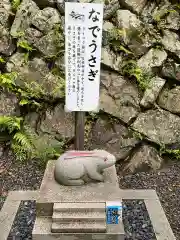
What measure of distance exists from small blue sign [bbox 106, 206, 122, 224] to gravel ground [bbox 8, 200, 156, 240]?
0.66 metres

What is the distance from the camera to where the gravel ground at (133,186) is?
4.15 meters

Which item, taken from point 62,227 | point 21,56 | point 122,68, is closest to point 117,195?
point 62,227

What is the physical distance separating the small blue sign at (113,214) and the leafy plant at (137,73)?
11.3ft

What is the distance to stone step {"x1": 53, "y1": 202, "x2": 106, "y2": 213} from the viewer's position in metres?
3.22

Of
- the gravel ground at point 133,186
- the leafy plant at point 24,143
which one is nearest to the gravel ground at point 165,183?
the gravel ground at point 133,186

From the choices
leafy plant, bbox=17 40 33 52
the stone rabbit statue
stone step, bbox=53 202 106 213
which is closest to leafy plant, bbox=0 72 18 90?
leafy plant, bbox=17 40 33 52

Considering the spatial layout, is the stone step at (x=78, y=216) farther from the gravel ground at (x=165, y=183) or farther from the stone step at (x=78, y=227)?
the gravel ground at (x=165, y=183)

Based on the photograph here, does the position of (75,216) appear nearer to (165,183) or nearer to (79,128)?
(79,128)

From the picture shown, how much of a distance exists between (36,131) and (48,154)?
63 centimetres

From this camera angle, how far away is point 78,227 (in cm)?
317

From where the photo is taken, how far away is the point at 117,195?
3314 mm

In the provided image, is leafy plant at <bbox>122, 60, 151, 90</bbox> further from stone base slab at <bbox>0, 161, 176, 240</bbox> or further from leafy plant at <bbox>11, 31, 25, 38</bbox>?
stone base slab at <bbox>0, 161, 176, 240</bbox>

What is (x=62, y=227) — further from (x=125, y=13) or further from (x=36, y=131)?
(x=125, y=13)

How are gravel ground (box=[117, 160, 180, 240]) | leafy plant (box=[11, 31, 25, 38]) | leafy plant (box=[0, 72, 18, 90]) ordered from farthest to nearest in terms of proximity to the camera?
leafy plant (box=[11, 31, 25, 38]) → leafy plant (box=[0, 72, 18, 90]) → gravel ground (box=[117, 160, 180, 240])
